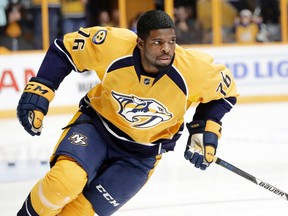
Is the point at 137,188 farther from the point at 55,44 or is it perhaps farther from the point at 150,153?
the point at 55,44

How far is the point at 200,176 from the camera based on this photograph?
16.4 feet

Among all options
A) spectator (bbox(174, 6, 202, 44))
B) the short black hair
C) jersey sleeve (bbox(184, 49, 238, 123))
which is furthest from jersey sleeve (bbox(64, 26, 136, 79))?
spectator (bbox(174, 6, 202, 44))

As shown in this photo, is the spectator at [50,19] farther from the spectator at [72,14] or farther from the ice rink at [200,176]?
the ice rink at [200,176]

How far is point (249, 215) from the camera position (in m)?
3.96

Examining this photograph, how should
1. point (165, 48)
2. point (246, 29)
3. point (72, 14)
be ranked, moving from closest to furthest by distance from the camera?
1. point (165, 48)
2. point (72, 14)
3. point (246, 29)

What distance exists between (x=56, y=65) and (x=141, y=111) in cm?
42

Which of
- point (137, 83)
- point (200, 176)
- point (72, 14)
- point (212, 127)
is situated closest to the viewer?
point (137, 83)

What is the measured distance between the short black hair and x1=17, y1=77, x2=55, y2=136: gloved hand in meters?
0.47

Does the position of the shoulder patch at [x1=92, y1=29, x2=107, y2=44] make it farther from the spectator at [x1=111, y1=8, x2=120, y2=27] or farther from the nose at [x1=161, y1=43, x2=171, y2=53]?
the spectator at [x1=111, y1=8, x2=120, y2=27]

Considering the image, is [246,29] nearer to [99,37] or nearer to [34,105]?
[99,37]

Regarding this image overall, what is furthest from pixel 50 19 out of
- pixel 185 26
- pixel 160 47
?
pixel 160 47

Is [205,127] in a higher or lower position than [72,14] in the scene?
higher

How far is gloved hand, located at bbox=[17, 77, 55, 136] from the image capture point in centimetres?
315

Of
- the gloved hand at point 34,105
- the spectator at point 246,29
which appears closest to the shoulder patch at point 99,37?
the gloved hand at point 34,105
